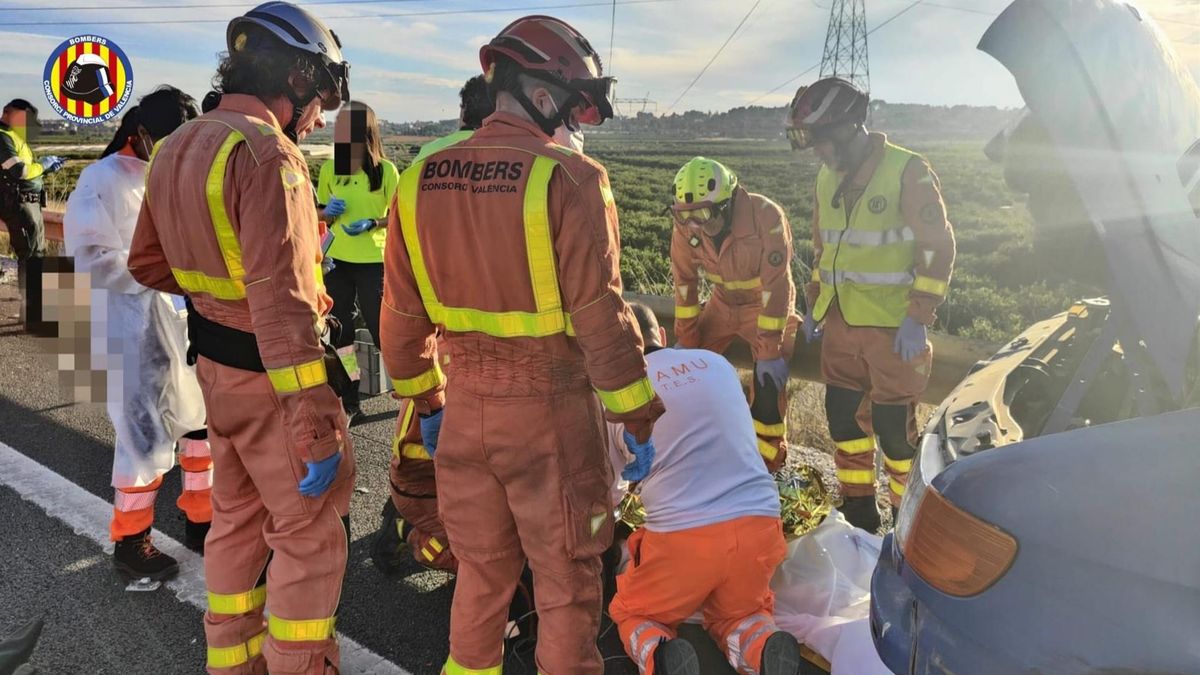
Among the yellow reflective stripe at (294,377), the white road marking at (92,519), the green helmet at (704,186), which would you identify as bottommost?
the white road marking at (92,519)

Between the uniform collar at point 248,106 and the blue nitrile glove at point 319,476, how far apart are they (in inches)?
39.7

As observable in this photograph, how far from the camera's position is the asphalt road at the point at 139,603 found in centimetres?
293

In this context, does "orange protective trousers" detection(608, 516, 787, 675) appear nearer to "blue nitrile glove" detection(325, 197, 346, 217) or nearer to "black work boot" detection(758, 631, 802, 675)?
"black work boot" detection(758, 631, 802, 675)

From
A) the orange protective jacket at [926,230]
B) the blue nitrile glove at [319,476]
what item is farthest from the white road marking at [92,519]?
the orange protective jacket at [926,230]

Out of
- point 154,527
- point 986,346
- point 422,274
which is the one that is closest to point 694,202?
point 986,346

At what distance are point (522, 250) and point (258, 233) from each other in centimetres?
77

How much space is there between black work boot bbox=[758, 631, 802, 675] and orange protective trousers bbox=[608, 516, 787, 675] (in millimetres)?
103

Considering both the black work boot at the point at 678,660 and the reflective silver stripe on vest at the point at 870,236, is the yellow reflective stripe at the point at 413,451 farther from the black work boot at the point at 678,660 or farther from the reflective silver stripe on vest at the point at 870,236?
the reflective silver stripe on vest at the point at 870,236

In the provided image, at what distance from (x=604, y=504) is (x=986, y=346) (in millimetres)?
2837

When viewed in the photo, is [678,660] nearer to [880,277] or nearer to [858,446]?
[858,446]

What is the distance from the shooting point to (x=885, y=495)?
4.51 metres

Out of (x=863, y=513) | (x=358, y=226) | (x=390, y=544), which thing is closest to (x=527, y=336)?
(x=390, y=544)

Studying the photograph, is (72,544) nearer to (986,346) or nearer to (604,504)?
(604,504)

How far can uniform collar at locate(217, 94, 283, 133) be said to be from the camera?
2.45 m
